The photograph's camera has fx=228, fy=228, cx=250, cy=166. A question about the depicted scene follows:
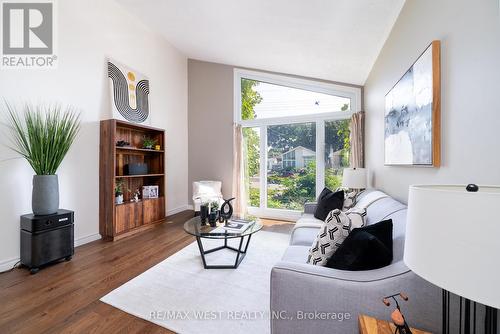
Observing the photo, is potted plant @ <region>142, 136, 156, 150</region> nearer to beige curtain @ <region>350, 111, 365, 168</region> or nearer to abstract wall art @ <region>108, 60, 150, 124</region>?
abstract wall art @ <region>108, 60, 150, 124</region>

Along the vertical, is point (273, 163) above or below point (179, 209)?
above

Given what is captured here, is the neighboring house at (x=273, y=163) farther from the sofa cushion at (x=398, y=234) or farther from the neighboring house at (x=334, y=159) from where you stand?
the sofa cushion at (x=398, y=234)

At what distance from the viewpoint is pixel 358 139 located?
3.72 meters

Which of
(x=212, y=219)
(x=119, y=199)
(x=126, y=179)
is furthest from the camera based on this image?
(x=126, y=179)

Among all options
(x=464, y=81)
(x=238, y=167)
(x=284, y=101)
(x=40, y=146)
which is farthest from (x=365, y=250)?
(x=284, y=101)

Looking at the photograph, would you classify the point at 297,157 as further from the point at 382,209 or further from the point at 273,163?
the point at 382,209

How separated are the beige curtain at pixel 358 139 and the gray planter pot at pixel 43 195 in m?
4.05

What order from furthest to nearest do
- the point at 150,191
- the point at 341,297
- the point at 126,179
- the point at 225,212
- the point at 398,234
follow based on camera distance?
1. the point at 150,191
2. the point at 126,179
3. the point at 225,212
4. the point at 398,234
5. the point at 341,297

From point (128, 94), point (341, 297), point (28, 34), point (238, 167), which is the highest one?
point (28, 34)

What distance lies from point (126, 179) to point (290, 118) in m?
3.11

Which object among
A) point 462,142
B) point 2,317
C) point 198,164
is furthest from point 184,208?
point 462,142

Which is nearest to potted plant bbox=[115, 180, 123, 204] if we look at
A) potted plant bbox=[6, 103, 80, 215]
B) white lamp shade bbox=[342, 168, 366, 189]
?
potted plant bbox=[6, 103, 80, 215]

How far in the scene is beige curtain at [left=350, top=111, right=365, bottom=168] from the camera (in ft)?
12.2

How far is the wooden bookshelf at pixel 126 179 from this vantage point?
3217 mm
